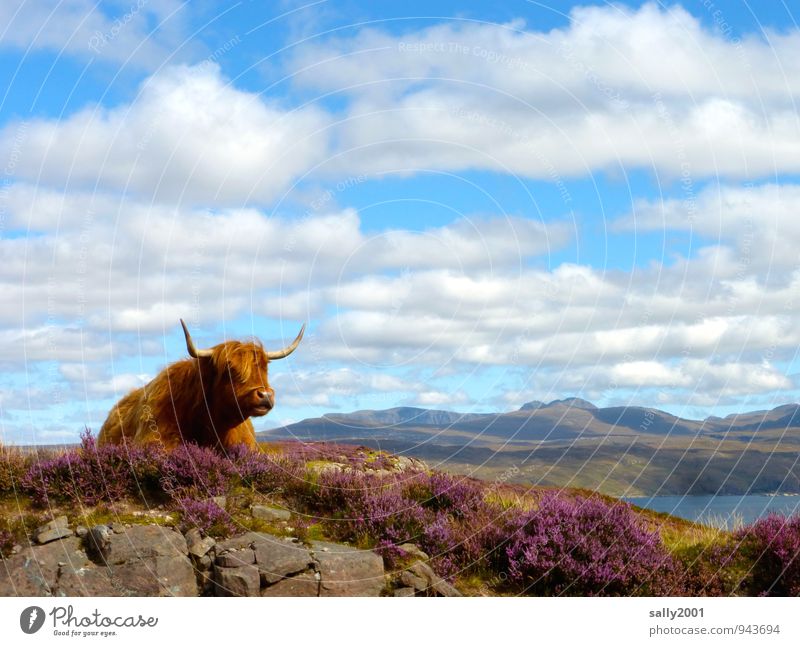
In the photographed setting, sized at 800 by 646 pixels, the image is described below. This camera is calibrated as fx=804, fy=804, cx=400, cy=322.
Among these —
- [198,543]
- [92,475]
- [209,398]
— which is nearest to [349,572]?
[198,543]

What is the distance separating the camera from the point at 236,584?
31.1ft

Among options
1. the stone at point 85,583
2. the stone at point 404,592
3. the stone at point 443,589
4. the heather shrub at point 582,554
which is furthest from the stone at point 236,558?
the heather shrub at point 582,554

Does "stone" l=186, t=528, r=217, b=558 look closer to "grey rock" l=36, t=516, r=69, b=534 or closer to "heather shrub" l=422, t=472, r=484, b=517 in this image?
"grey rock" l=36, t=516, r=69, b=534

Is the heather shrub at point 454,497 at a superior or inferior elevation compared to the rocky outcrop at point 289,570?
superior

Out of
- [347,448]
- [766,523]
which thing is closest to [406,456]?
[347,448]

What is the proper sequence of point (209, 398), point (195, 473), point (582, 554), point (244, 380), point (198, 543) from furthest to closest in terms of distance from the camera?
point (209, 398), point (244, 380), point (195, 473), point (582, 554), point (198, 543)

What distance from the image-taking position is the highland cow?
12961 millimetres

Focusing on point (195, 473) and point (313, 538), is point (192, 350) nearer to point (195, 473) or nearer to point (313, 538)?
point (195, 473)

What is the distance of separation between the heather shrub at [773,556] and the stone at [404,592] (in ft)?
16.2

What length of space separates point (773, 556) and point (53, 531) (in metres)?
9.89

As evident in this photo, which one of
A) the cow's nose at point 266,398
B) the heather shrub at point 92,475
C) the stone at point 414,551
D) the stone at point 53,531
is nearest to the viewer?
the stone at point 53,531

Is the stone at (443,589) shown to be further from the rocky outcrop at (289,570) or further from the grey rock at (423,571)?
the rocky outcrop at (289,570)

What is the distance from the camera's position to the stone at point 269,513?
10.9 m

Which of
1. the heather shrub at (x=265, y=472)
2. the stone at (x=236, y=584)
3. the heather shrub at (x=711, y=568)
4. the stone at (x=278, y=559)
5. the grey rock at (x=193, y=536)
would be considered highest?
the heather shrub at (x=265, y=472)
